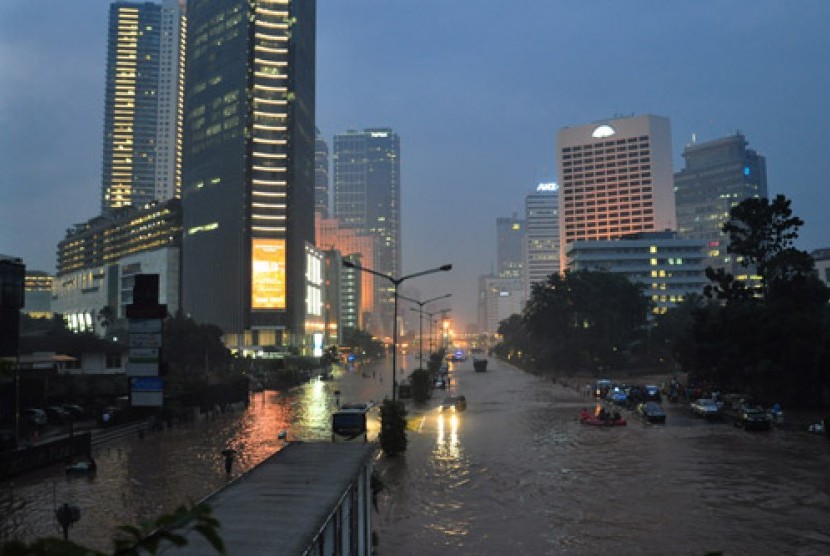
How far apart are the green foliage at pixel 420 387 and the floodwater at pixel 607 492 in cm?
2054

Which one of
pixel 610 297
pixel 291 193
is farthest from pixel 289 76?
pixel 610 297

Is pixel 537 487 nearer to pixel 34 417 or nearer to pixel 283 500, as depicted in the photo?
pixel 283 500

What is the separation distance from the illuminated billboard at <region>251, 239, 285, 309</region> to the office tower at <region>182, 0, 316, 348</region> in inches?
9.2

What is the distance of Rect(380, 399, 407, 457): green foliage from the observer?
3316 cm

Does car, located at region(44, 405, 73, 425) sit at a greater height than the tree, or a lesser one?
lesser

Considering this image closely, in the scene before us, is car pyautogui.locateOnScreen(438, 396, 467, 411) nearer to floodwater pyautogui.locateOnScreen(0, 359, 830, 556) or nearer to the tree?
floodwater pyautogui.locateOnScreen(0, 359, 830, 556)

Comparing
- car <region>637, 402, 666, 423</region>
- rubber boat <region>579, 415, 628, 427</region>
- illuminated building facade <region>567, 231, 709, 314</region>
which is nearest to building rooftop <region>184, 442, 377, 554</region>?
rubber boat <region>579, 415, 628, 427</region>

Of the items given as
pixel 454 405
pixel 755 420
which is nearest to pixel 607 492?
pixel 755 420

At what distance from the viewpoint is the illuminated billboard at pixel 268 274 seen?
15212 centimetres

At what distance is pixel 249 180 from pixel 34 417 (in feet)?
369

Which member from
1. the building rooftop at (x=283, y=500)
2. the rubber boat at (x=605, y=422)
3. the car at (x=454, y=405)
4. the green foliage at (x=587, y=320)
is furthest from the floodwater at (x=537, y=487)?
the green foliage at (x=587, y=320)

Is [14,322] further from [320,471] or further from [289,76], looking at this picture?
[289,76]

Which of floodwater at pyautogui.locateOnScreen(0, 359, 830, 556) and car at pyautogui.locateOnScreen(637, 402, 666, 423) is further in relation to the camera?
car at pyautogui.locateOnScreen(637, 402, 666, 423)

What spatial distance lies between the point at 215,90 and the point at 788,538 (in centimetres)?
16296
